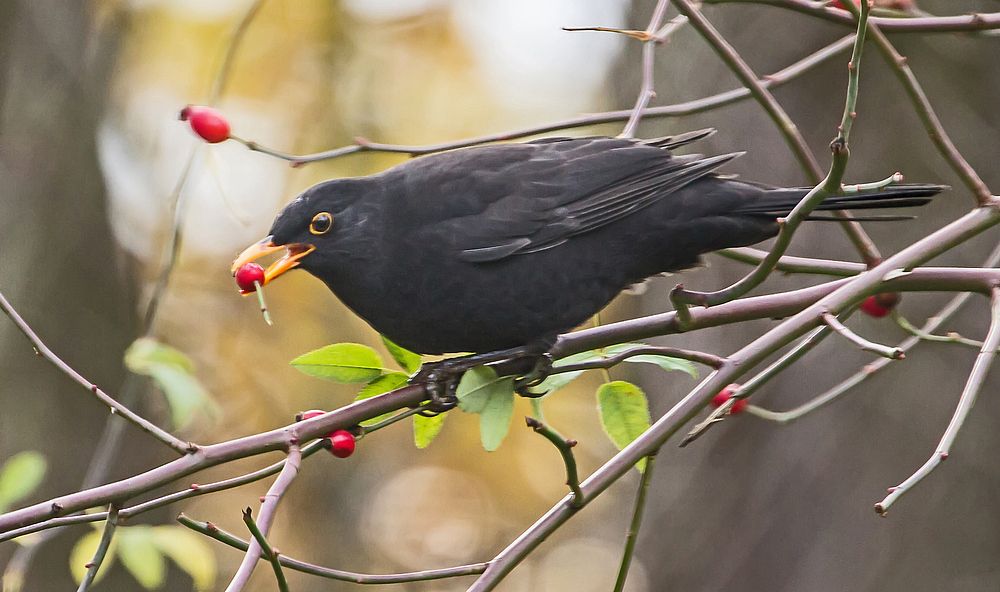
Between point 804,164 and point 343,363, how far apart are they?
52.1 inches

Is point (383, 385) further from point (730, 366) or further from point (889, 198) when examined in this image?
point (889, 198)

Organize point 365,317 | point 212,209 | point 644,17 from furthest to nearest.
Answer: point 212,209 → point 644,17 → point 365,317

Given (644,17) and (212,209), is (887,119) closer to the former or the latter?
(644,17)

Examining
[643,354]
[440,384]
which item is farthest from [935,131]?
[440,384]

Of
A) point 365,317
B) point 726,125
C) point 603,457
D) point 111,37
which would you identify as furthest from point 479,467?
point 365,317

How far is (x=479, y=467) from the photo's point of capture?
37.6 ft

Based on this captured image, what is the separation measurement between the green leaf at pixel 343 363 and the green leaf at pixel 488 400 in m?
0.27

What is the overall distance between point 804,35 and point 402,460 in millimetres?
7377

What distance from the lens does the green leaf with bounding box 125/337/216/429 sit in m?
3.04

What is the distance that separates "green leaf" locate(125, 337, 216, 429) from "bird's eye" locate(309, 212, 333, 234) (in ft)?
1.92

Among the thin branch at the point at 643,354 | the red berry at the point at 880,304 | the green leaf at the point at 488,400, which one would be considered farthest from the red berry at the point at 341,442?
the red berry at the point at 880,304

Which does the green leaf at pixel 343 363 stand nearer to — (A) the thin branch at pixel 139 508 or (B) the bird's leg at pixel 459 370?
(B) the bird's leg at pixel 459 370

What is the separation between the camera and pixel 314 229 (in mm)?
3299

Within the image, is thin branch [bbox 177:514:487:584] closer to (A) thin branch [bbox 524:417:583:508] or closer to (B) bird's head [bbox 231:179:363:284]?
(A) thin branch [bbox 524:417:583:508]
